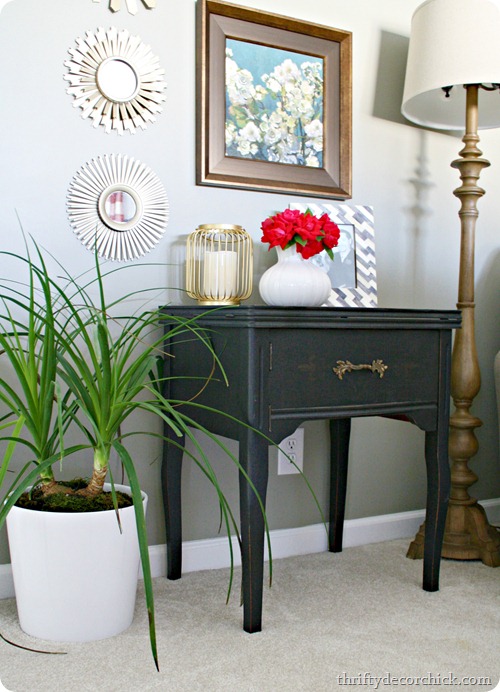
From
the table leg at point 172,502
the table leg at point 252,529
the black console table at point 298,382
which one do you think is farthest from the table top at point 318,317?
the table leg at point 172,502

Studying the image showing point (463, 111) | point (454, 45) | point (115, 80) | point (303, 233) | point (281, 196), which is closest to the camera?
point (303, 233)

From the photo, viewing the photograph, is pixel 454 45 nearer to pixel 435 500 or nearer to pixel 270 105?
pixel 270 105

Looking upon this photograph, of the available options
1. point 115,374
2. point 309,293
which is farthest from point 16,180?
point 309,293

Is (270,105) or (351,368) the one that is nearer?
(351,368)

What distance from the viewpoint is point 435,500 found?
1.81 metres

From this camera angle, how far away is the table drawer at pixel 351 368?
5.03 ft

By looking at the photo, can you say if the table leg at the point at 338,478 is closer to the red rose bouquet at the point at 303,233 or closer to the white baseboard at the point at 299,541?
the white baseboard at the point at 299,541

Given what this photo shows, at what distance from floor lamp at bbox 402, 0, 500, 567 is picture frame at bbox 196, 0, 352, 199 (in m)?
0.23

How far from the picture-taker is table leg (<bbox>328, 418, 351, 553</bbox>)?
207 cm

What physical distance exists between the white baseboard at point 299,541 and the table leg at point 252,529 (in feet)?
1.39


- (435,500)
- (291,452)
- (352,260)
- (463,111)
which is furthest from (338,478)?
(463,111)

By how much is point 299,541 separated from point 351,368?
0.69m

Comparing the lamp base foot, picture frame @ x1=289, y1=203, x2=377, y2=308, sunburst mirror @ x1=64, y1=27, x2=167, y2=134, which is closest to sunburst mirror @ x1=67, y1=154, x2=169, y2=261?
sunburst mirror @ x1=64, y1=27, x2=167, y2=134

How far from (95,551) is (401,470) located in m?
1.14
